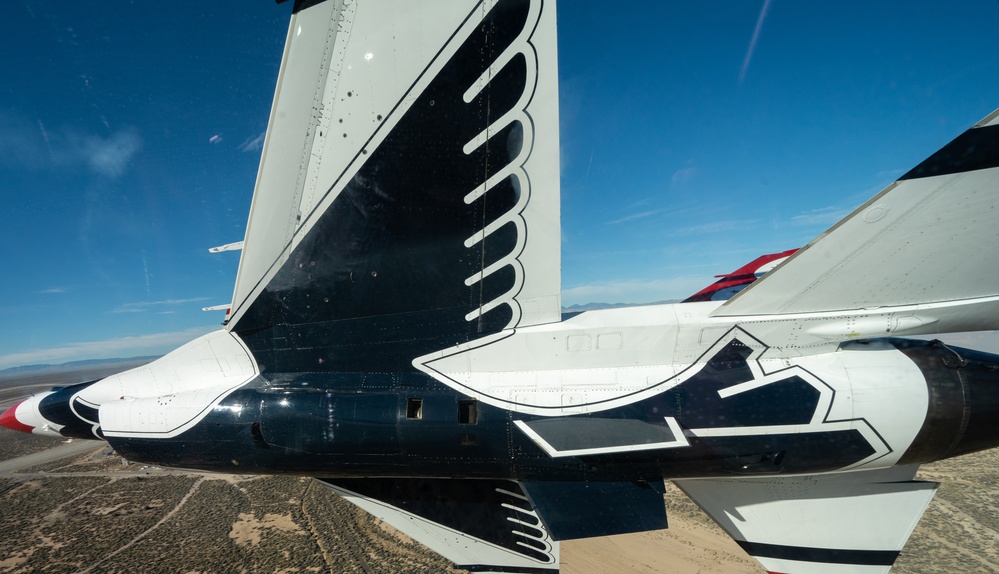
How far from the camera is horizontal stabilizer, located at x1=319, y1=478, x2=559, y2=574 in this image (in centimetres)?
301

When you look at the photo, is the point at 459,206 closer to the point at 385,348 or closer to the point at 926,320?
the point at 385,348

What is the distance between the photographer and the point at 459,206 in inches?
103

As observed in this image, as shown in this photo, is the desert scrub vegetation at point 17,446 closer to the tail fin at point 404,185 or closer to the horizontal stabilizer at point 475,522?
the horizontal stabilizer at point 475,522

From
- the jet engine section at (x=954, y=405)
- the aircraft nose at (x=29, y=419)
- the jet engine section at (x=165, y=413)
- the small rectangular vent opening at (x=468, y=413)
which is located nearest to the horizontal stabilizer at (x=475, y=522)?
the small rectangular vent opening at (x=468, y=413)

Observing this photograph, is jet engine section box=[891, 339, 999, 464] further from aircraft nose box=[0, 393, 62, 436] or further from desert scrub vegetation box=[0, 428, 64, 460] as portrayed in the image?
desert scrub vegetation box=[0, 428, 64, 460]

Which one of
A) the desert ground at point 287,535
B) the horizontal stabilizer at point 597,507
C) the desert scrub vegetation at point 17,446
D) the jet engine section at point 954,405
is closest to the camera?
the jet engine section at point 954,405

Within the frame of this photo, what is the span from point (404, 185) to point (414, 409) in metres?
1.50

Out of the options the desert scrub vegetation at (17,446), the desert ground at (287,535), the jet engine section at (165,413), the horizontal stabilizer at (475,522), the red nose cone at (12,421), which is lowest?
the desert scrub vegetation at (17,446)

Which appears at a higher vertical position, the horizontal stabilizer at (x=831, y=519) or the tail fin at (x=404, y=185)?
the tail fin at (x=404, y=185)

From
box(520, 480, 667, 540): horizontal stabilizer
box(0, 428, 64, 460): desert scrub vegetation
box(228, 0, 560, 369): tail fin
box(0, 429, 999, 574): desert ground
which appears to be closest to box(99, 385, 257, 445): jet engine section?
box(228, 0, 560, 369): tail fin

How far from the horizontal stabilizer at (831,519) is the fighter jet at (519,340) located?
0.02 meters

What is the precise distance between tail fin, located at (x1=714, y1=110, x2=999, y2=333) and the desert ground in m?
6.19

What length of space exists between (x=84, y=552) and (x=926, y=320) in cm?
1347

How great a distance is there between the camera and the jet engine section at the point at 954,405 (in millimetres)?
2291
